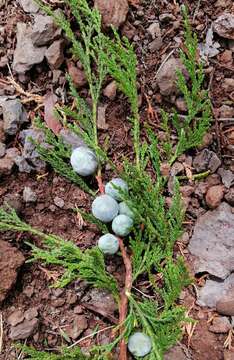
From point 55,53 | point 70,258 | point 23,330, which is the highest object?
point 55,53

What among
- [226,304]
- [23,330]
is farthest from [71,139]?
[226,304]

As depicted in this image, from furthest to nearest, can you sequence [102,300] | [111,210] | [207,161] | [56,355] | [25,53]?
[25,53] < [207,161] < [102,300] < [111,210] < [56,355]

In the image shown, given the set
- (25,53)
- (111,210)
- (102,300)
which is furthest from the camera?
(25,53)

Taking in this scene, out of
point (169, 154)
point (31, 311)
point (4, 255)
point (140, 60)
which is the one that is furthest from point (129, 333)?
point (140, 60)

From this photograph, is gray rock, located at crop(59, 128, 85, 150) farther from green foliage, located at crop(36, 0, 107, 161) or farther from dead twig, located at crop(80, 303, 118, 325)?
dead twig, located at crop(80, 303, 118, 325)

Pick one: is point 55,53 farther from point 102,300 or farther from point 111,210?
point 102,300

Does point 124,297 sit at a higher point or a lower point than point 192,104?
lower

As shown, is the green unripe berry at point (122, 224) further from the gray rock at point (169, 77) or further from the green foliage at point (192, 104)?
the gray rock at point (169, 77)
